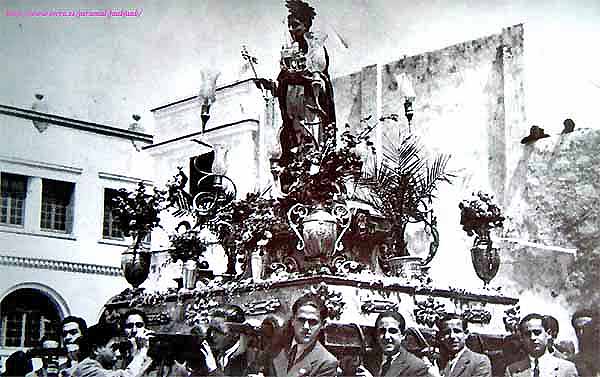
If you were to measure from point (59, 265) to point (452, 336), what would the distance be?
3.08m

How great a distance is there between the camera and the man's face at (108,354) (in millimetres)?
5227

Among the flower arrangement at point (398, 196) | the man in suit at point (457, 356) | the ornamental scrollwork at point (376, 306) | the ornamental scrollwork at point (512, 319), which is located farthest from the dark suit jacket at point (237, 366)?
the ornamental scrollwork at point (512, 319)

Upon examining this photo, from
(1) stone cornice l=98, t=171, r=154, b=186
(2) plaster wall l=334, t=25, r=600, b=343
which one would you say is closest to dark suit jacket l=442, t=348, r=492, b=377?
(2) plaster wall l=334, t=25, r=600, b=343

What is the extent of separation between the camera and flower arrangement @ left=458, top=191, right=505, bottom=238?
18.7ft

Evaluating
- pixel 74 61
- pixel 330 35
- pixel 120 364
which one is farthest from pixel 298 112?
pixel 120 364

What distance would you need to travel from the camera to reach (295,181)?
572 cm

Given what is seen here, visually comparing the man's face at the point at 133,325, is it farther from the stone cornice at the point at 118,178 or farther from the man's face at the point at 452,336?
the stone cornice at the point at 118,178

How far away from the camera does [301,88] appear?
6.07 m

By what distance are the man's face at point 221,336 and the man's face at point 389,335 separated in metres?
0.80

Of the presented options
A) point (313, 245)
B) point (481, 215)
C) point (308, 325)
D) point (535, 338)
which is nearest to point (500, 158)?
point (481, 215)

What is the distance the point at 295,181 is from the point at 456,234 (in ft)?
7.47

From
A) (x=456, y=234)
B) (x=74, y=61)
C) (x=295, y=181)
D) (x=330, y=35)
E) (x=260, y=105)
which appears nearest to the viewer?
(x=295, y=181)

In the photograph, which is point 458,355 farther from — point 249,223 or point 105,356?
point 105,356

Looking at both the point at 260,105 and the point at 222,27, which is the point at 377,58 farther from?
the point at 222,27
